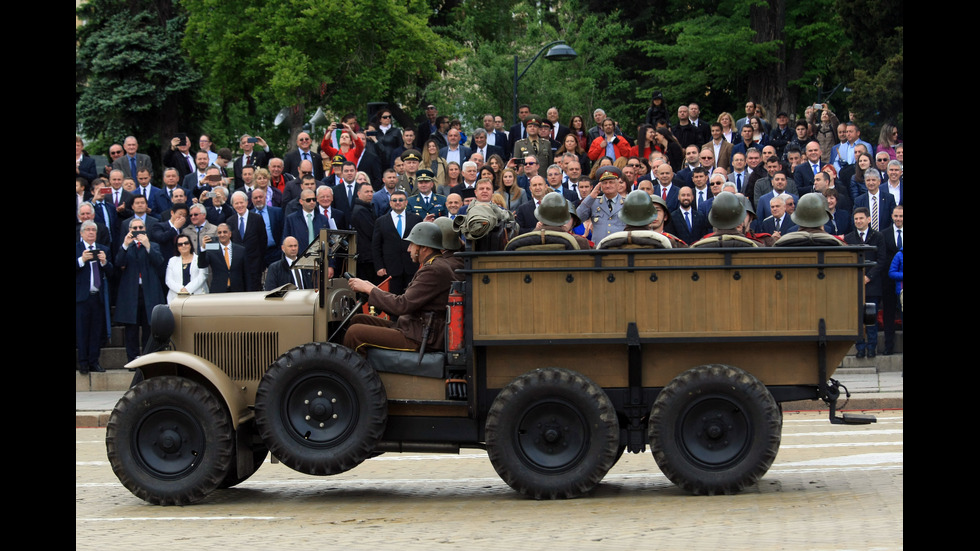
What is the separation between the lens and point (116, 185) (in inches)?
780

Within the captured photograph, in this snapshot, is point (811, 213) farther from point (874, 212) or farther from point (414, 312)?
point (874, 212)

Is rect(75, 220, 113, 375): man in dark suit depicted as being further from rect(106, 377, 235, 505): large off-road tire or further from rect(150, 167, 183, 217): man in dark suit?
rect(106, 377, 235, 505): large off-road tire

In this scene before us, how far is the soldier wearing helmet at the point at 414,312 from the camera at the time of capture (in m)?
10.8

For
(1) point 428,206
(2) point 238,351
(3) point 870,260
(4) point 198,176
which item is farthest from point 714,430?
(4) point 198,176

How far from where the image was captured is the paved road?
8734 mm

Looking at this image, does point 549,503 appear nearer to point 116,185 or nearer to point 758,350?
point 758,350

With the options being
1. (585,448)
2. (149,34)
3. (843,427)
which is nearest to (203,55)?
(149,34)

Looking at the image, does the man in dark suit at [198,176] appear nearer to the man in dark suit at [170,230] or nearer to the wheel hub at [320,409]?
the man in dark suit at [170,230]

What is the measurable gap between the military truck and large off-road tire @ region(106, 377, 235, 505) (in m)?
0.01

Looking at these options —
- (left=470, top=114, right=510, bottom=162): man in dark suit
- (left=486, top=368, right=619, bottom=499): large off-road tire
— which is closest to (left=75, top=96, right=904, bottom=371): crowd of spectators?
(left=470, top=114, right=510, bottom=162): man in dark suit

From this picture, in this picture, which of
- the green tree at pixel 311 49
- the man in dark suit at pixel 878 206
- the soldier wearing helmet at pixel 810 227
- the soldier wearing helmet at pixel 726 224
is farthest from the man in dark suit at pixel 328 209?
the green tree at pixel 311 49

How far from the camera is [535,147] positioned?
21812mm

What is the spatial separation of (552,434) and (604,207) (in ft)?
24.5

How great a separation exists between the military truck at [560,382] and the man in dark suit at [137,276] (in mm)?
7774
